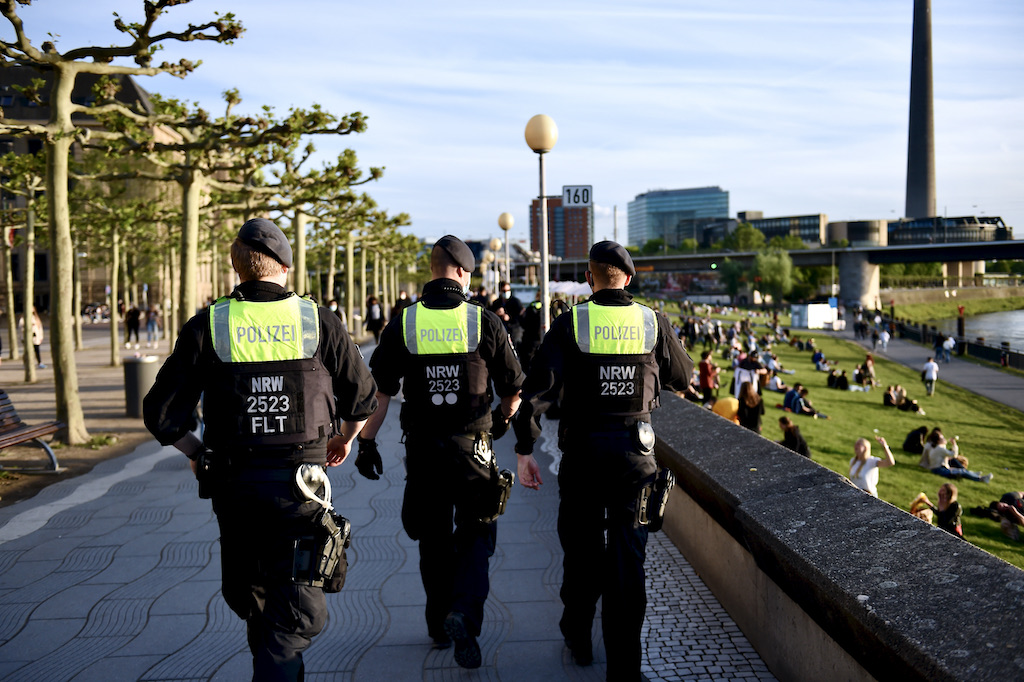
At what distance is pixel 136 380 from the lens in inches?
497

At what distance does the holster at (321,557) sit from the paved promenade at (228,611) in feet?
3.38

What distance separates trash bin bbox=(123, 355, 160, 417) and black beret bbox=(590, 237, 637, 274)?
10.3 metres

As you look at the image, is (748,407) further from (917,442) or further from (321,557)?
(321,557)

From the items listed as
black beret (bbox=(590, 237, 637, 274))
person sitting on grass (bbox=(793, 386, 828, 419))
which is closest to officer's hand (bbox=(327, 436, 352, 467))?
black beret (bbox=(590, 237, 637, 274))

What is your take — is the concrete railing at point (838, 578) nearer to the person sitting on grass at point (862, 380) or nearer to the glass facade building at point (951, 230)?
the person sitting on grass at point (862, 380)

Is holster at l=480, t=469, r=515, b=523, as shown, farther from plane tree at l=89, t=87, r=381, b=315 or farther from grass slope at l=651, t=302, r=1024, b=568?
plane tree at l=89, t=87, r=381, b=315

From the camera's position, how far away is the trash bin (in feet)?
41.4

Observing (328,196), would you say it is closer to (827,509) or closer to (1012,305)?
(827,509)

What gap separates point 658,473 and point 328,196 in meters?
17.8

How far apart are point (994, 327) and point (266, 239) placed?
107899 mm

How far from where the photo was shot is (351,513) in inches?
271

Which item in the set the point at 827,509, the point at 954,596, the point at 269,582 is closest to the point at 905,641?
the point at 954,596

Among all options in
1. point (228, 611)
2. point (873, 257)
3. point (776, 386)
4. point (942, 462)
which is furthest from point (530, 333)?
point (873, 257)

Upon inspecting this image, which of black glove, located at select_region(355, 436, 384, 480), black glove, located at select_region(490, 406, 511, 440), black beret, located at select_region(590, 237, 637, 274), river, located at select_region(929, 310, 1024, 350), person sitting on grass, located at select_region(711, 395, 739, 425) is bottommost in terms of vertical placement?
river, located at select_region(929, 310, 1024, 350)
